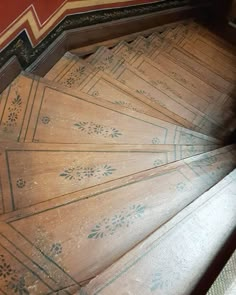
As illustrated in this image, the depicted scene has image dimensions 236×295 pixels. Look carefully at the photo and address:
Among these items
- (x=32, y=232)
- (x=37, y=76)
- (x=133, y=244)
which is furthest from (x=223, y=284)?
(x=37, y=76)

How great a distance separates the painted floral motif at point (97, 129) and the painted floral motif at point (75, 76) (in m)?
0.38

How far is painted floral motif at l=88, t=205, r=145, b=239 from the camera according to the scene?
135 centimetres

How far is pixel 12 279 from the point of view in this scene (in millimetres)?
1199

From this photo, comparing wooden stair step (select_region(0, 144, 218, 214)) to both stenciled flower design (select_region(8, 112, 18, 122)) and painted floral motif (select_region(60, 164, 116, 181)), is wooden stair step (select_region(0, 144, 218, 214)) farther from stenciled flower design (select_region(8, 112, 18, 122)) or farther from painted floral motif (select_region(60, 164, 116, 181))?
stenciled flower design (select_region(8, 112, 18, 122))

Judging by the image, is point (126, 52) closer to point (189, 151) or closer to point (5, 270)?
point (189, 151)

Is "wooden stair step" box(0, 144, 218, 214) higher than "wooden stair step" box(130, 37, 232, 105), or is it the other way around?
"wooden stair step" box(130, 37, 232, 105)

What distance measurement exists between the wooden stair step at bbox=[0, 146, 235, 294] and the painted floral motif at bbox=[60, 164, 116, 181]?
94 millimetres

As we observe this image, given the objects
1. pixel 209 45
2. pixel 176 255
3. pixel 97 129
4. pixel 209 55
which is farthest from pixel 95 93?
pixel 209 45

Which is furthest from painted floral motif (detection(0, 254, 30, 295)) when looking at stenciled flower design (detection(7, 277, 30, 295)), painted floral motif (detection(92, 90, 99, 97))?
painted floral motif (detection(92, 90, 99, 97))

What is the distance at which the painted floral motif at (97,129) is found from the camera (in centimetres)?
181

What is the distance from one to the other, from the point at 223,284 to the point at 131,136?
0.93 m

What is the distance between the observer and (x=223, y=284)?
3.68 ft

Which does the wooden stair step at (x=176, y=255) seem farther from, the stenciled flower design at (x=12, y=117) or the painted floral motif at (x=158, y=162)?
the stenciled flower design at (x=12, y=117)

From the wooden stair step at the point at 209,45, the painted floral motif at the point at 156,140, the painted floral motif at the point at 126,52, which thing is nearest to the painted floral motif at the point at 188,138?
the painted floral motif at the point at 156,140
